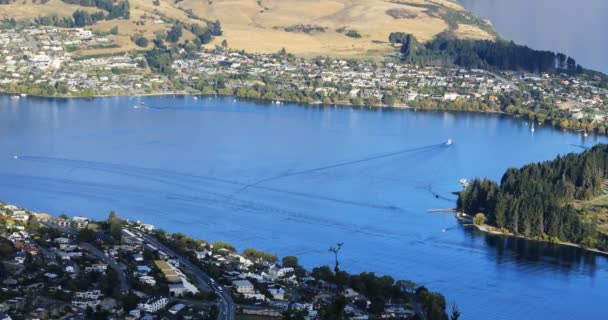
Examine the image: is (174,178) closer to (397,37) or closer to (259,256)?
(259,256)

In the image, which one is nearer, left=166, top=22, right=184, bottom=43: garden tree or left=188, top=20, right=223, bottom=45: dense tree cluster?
left=166, top=22, right=184, bottom=43: garden tree

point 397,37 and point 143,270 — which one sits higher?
point 397,37

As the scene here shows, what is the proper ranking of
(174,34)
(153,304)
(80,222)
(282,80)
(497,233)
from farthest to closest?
(174,34) → (282,80) → (497,233) → (80,222) → (153,304)

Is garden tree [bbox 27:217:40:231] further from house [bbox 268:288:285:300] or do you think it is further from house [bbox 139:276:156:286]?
house [bbox 268:288:285:300]

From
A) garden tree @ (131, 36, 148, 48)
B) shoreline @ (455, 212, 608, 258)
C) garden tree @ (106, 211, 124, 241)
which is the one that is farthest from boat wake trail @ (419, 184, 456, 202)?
garden tree @ (131, 36, 148, 48)

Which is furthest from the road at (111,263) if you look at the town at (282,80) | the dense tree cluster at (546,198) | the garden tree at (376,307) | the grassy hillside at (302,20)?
the grassy hillside at (302,20)

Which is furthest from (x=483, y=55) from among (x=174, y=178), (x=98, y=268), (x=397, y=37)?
(x=98, y=268)

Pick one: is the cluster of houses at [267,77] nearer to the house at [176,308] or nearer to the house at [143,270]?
the house at [143,270]
